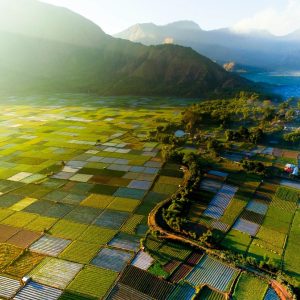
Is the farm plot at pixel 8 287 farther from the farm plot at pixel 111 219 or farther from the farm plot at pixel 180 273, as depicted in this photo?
the farm plot at pixel 180 273

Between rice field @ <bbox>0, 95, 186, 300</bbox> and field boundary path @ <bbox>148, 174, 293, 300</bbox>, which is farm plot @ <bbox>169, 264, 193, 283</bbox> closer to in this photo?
rice field @ <bbox>0, 95, 186, 300</bbox>

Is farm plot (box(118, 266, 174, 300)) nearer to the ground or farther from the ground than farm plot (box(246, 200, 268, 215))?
nearer to the ground

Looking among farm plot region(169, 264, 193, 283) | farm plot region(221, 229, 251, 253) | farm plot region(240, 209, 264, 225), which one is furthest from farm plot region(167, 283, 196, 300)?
farm plot region(240, 209, 264, 225)

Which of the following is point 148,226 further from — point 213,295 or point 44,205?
point 44,205

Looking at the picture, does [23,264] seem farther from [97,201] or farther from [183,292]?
[183,292]

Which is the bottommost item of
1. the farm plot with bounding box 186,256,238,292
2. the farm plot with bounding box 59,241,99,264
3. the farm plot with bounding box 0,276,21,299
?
the farm plot with bounding box 0,276,21,299

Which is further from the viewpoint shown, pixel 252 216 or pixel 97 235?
pixel 252 216

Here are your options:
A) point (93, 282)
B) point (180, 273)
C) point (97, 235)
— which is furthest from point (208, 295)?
point (97, 235)
